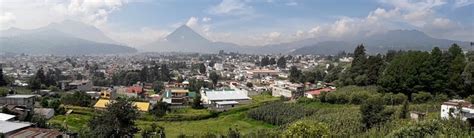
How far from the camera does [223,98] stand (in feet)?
129

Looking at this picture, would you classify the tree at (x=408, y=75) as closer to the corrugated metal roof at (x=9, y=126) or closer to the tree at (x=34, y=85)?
the corrugated metal roof at (x=9, y=126)

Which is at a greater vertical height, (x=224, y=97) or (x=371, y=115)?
(x=371, y=115)

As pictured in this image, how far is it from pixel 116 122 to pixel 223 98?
2102 centimetres

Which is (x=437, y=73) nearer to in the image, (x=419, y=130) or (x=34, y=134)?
(x=419, y=130)

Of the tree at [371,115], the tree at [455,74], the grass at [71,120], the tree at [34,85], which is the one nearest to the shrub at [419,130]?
the tree at [371,115]

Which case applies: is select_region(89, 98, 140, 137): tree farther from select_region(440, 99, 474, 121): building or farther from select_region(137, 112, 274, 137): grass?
select_region(440, 99, 474, 121): building

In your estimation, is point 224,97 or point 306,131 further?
point 224,97

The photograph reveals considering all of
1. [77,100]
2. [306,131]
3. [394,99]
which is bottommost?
[77,100]

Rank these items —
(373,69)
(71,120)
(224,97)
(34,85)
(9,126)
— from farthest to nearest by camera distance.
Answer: (34,85) < (224,97) < (373,69) < (71,120) < (9,126)

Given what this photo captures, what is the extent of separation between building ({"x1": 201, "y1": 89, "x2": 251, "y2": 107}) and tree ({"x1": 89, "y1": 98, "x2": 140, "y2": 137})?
1742 cm

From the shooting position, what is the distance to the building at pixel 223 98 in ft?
122

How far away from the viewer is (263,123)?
28.2m

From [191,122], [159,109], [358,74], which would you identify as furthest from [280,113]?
[358,74]

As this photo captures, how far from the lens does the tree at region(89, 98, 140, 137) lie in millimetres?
18328
